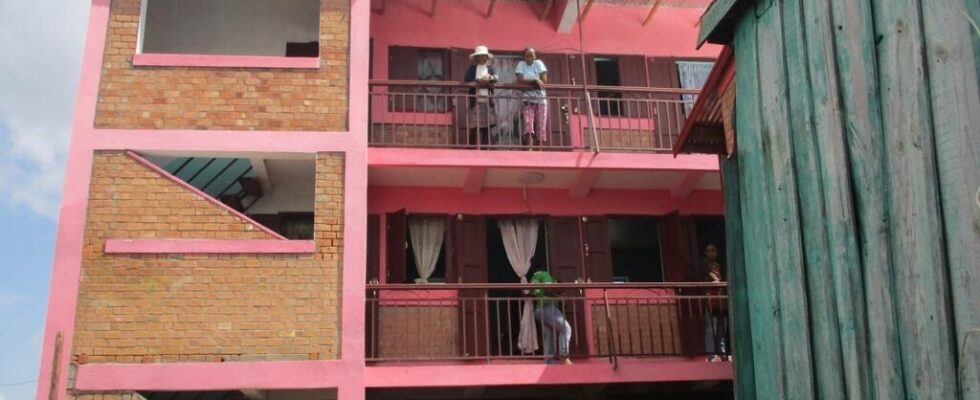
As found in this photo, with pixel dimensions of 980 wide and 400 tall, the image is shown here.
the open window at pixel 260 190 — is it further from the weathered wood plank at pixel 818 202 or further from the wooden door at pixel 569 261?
the weathered wood plank at pixel 818 202

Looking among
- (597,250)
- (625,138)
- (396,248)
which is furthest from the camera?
(625,138)

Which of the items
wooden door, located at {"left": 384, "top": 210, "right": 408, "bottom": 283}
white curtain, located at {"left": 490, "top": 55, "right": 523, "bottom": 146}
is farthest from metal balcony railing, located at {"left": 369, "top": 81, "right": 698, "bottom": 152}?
wooden door, located at {"left": 384, "top": 210, "right": 408, "bottom": 283}

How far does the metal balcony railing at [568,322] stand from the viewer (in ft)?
39.9

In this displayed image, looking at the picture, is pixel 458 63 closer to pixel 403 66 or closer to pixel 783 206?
pixel 403 66

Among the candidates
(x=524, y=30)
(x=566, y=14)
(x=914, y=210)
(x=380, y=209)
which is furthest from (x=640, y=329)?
(x=914, y=210)

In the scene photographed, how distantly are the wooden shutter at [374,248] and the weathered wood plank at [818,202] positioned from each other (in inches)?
339

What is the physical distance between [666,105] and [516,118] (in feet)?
7.94

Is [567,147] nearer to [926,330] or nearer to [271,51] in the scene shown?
[271,51]

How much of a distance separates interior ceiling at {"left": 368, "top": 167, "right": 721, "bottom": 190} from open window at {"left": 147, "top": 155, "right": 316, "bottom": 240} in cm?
107

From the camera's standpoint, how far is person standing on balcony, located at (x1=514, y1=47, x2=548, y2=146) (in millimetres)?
13195

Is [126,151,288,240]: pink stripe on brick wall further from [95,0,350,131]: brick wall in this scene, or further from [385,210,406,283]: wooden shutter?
[385,210,406,283]: wooden shutter

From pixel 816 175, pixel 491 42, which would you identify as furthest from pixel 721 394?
pixel 816 175

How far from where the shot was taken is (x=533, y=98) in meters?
→ 13.2

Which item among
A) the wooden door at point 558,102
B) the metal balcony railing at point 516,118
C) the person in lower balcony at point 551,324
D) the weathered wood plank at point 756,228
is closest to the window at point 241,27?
the metal balcony railing at point 516,118
